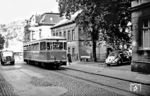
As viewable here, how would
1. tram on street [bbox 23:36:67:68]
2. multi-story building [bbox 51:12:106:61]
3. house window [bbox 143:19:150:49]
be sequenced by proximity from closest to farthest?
house window [bbox 143:19:150:49]
tram on street [bbox 23:36:67:68]
multi-story building [bbox 51:12:106:61]

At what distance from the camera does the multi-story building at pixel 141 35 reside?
18.5m

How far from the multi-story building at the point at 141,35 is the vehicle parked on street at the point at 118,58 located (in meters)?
7.16

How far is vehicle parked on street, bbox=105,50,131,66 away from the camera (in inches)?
1066

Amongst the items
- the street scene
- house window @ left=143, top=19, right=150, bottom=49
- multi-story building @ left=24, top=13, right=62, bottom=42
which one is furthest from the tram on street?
multi-story building @ left=24, top=13, right=62, bottom=42

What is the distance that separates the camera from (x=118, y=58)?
27344mm

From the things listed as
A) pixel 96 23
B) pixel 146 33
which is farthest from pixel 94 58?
pixel 146 33

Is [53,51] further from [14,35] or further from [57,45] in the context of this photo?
[14,35]

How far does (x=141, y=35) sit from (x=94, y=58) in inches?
627

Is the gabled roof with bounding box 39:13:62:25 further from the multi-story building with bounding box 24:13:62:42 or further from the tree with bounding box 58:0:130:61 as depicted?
the tree with bounding box 58:0:130:61

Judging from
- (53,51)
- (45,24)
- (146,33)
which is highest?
(45,24)

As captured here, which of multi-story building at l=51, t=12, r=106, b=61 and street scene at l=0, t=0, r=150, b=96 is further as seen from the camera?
multi-story building at l=51, t=12, r=106, b=61

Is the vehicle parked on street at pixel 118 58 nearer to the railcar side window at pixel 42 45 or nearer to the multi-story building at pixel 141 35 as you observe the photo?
the multi-story building at pixel 141 35

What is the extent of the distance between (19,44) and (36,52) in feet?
285

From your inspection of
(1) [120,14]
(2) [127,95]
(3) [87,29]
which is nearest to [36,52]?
(3) [87,29]
